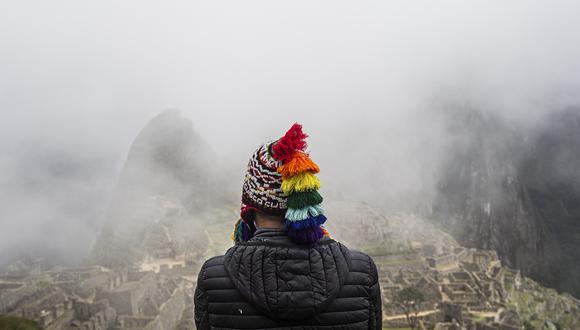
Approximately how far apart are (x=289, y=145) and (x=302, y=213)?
12.8 inches

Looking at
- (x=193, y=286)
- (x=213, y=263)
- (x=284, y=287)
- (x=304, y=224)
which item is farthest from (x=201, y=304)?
(x=193, y=286)

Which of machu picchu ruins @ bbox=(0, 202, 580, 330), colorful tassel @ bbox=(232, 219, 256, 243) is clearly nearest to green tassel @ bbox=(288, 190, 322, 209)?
colorful tassel @ bbox=(232, 219, 256, 243)

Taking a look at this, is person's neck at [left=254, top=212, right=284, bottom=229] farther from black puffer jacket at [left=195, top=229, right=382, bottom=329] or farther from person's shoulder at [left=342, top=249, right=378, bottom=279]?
person's shoulder at [left=342, top=249, right=378, bottom=279]

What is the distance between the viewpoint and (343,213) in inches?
1430

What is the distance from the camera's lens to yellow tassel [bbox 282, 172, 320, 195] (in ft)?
7.09

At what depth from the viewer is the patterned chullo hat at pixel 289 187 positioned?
214cm

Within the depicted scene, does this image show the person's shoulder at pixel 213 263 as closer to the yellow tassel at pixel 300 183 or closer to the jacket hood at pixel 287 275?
the jacket hood at pixel 287 275

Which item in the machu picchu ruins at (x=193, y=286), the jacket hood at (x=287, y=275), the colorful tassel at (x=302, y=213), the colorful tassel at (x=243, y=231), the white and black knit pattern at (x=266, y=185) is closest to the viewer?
the jacket hood at (x=287, y=275)

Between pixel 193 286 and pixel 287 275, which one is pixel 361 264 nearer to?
pixel 287 275

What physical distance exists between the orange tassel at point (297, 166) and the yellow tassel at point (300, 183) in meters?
0.02

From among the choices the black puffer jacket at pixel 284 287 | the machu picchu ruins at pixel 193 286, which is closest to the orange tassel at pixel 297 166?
the black puffer jacket at pixel 284 287

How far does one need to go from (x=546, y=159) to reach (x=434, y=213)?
1515cm

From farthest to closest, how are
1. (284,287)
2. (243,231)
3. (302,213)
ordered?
(243,231) → (302,213) → (284,287)

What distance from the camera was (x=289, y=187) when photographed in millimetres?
2162
